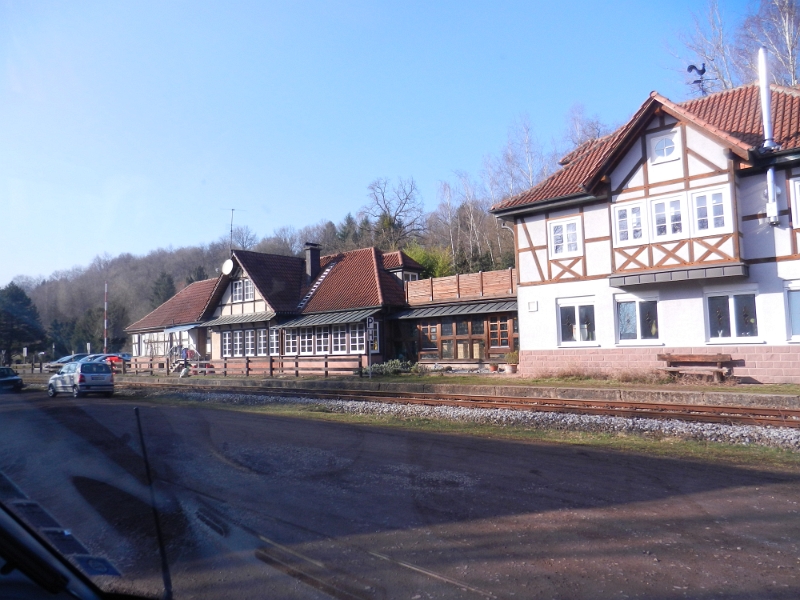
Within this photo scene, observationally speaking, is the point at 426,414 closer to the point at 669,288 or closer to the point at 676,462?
the point at 676,462

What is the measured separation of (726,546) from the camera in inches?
229

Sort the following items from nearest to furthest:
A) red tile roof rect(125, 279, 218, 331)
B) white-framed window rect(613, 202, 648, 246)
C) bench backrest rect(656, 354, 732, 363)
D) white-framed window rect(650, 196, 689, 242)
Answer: bench backrest rect(656, 354, 732, 363) → white-framed window rect(650, 196, 689, 242) → white-framed window rect(613, 202, 648, 246) → red tile roof rect(125, 279, 218, 331)

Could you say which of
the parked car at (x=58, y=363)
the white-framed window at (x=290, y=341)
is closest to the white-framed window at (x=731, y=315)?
the white-framed window at (x=290, y=341)

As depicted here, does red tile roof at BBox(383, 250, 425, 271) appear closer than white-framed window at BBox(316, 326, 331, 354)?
No

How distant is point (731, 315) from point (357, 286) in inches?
797

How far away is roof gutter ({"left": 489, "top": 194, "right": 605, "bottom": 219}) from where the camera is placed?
77.9 ft

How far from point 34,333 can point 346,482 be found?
29120 millimetres

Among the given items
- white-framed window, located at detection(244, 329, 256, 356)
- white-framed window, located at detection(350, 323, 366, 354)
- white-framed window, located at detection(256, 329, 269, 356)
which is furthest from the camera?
white-framed window, located at detection(244, 329, 256, 356)

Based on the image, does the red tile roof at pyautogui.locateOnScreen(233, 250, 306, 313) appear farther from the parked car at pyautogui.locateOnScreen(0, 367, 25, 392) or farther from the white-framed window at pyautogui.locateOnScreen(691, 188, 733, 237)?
the white-framed window at pyautogui.locateOnScreen(691, 188, 733, 237)

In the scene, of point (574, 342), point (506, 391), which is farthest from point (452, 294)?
point (506, 391)

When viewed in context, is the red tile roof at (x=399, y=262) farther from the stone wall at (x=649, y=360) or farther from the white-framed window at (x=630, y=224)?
the white-framed window at (x=630, y=224)

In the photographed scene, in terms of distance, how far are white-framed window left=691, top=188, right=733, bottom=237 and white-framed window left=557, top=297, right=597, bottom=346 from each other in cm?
449

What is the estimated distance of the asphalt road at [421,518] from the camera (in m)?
5.19

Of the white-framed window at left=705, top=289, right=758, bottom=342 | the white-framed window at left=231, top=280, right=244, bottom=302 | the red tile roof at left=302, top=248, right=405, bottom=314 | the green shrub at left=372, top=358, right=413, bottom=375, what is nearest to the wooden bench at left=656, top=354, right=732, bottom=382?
the white-framed window at left=705, top=289, right=758, bottom=342
